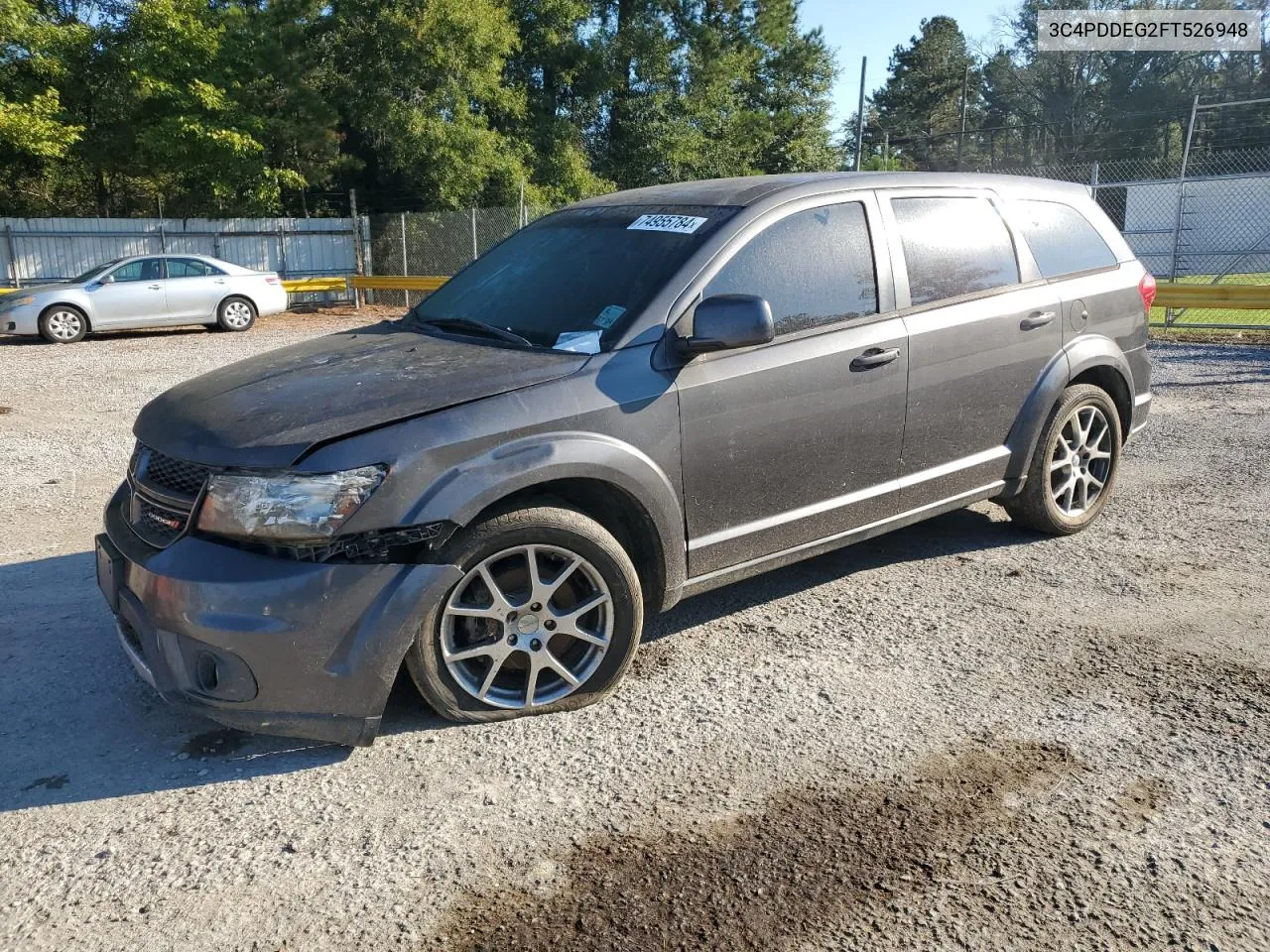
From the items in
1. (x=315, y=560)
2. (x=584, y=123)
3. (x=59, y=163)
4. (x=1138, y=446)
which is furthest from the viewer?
(x=584, y=123)

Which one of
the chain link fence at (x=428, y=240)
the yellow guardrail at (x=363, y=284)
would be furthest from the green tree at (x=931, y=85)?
the yellow guardrail at (x=363, y=284)

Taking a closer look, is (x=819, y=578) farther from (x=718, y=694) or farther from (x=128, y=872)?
(x=128, y=872)

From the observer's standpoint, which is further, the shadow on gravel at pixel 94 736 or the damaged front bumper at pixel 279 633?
the shadow on gravel at pixel 94 736

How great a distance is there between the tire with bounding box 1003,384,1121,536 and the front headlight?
3.45 metres

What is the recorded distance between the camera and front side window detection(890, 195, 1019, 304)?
4.68 metres

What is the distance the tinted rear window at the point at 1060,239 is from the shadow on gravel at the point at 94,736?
4.01 meters

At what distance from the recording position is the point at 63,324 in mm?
16172

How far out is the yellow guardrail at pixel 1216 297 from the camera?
12.4 meters

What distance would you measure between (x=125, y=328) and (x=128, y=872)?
52.2 feet

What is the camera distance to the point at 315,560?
10.4ft

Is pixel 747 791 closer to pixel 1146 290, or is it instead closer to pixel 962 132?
pixel 1146 290

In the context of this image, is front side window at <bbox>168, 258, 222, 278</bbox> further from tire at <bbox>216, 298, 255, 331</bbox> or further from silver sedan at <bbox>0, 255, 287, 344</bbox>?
tire at <bbox>216, 298, 255, 331</bbox>

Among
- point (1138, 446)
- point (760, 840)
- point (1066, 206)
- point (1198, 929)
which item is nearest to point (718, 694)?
point (760, 840)

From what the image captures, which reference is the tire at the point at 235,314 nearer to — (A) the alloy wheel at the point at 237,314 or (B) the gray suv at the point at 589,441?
(A) the alloy wheel at the point at 237,314
